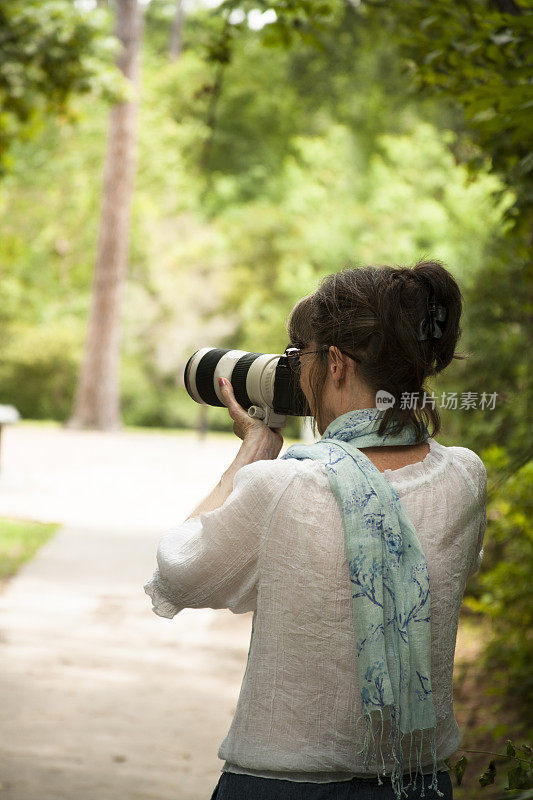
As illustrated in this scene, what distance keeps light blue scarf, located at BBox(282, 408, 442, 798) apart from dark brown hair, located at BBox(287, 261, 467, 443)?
2.7 inches

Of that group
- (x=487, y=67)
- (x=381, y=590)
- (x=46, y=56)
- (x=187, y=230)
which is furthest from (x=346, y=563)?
(x=187, y=230)

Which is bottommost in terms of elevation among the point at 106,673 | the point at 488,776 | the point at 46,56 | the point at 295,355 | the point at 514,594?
the point at 106,673

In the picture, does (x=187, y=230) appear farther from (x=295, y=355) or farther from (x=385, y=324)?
(x=385, y=324)

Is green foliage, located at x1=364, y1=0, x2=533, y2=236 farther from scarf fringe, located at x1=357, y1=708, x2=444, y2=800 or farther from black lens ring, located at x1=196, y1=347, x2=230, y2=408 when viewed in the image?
scarf fringe, located at x1=357, y1=708, x2=444, y2=800

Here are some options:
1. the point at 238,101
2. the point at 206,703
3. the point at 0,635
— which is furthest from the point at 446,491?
the point at 238,101

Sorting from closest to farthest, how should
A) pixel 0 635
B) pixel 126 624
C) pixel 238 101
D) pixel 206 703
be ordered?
pixel 206 703 → pixel 0 635 → pixel 126 624 → pixel 238 101

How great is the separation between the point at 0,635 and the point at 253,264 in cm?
2498

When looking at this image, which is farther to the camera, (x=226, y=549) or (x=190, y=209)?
(x=190, y=209)

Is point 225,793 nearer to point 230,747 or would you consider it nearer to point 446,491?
point 230,747

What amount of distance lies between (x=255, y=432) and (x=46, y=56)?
268 inches

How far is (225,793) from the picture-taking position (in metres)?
1.61

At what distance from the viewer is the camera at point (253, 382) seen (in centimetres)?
187

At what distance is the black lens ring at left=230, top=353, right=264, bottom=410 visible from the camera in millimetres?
1947

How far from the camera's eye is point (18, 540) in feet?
30.5
